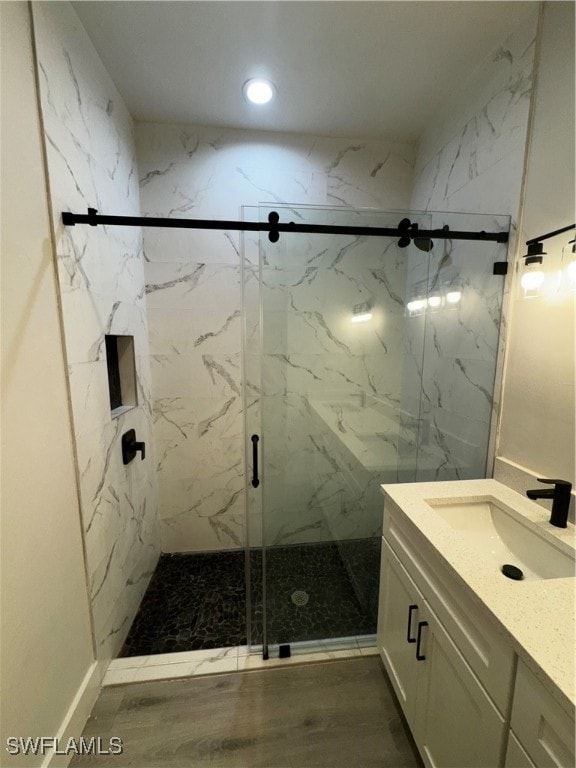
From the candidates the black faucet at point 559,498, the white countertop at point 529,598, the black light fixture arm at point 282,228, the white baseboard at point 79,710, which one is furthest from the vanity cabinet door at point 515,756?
the black light fixture arm at point 282,228

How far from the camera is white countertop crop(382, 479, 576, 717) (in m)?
0.60

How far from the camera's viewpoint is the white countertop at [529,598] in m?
0.60

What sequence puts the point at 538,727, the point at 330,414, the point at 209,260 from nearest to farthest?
the point at 538,727 → the point at 330,414 → the point at 209,260

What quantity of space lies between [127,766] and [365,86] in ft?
10.4

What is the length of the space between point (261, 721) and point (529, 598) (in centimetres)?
121

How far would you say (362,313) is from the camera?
189 centimetres

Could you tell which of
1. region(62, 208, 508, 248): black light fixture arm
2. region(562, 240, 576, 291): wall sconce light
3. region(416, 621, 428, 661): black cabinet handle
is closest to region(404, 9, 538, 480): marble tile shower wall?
region(62, 208, 508, 248): black light fixture arm

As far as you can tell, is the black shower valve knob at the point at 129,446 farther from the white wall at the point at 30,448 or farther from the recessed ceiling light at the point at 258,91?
the recessed ceiling light at the point at 258,91

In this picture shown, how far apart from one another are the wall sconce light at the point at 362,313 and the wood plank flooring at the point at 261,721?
179cm

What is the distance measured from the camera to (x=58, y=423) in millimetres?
1142

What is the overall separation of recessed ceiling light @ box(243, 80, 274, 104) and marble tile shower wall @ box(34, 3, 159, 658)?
71 cm

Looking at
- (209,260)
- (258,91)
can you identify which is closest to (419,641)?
(209,260)

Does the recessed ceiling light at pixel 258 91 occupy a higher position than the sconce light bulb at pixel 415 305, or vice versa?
the recessed ceiling light at pixel 258 91

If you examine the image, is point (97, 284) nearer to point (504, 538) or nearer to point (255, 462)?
point (255, 462)
